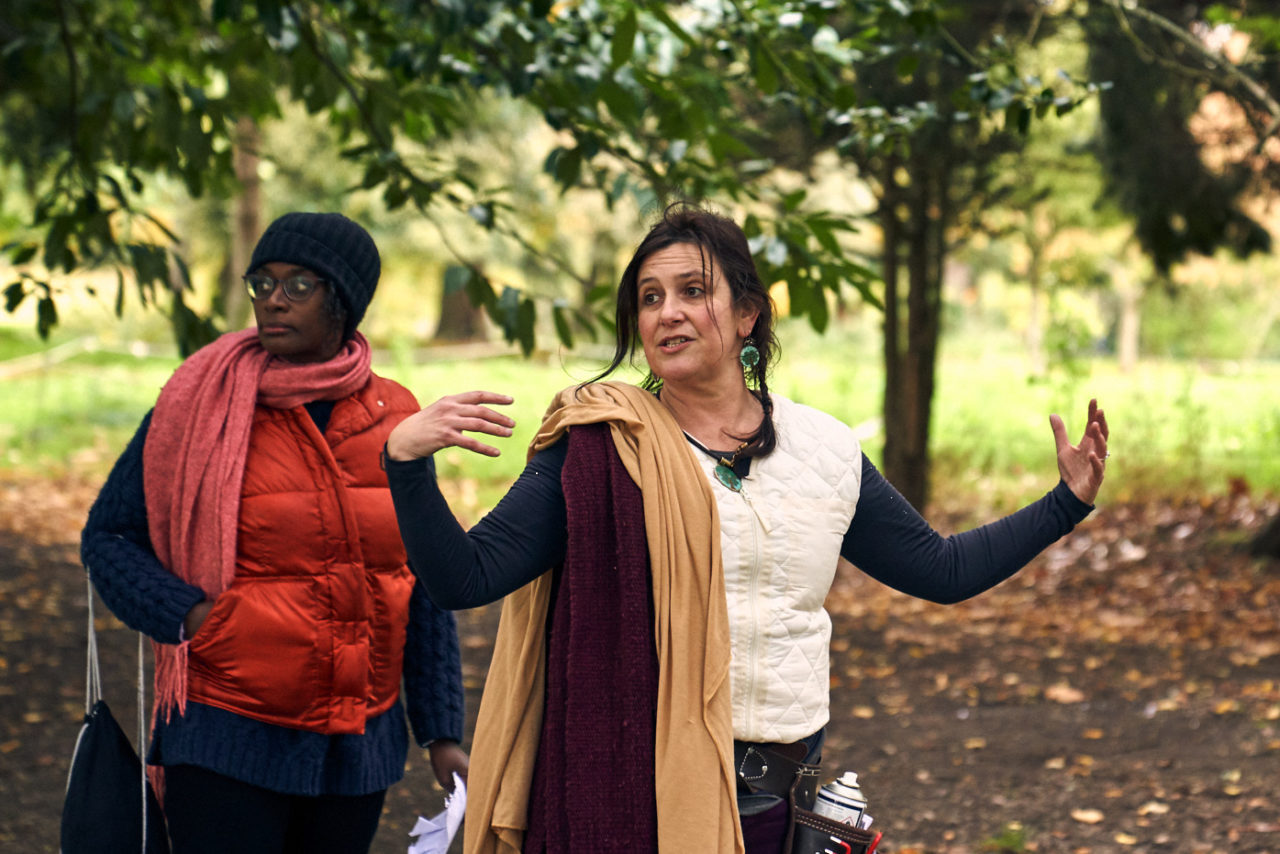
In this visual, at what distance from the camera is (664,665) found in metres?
2.18

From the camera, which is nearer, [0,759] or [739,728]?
[739,728]

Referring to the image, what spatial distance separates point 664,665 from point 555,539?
0.99 ft

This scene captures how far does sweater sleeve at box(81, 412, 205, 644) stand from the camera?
8.55 ft

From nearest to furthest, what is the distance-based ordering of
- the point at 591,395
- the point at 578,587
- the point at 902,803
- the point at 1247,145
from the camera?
1. the point at 578,587
2. the point at 591,395
3. the point at 902,803
4. the point at 1247,145

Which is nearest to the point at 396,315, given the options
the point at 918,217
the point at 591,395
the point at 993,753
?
the point at 918,217

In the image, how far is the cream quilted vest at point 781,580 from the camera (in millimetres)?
2283

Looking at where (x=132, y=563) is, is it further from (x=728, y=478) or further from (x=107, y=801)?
(x=728, y=478)

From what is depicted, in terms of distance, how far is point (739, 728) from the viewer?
2.27 metres

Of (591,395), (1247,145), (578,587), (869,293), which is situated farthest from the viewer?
(1247,145)

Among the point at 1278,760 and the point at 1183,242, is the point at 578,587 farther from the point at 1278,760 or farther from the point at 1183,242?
the point at 1183,242

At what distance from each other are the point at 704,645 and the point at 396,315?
105ft

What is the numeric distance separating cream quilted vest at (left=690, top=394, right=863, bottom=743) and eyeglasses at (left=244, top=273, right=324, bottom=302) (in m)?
0.99

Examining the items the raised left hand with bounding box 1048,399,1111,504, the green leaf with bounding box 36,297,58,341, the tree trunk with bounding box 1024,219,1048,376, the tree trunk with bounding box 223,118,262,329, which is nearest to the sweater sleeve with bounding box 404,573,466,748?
the raised left hand with bounding box 1048,399,1111,504

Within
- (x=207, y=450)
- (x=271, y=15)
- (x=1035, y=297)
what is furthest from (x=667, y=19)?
(x=1035, y=297)
